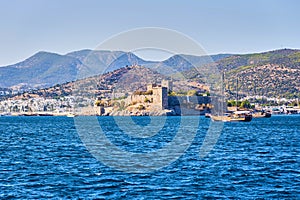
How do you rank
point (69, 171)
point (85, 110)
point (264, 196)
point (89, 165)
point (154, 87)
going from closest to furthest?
point (264, 196) → point (69, 171) → point (89, 165) → point (154, 87) → point (85, 110)

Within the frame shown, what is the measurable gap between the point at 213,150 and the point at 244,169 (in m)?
10.6

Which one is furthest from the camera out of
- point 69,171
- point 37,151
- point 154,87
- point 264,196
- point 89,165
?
point 154,87

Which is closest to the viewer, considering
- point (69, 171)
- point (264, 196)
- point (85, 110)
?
point (264, 196)

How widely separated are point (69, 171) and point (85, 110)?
558ft

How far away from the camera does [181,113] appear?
172500 mm

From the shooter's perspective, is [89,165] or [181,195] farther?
[89,165]

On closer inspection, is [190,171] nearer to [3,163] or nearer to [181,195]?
[181,195]

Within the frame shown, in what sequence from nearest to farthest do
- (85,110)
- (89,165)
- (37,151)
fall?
(89,165) → (37,151) → (85,110)

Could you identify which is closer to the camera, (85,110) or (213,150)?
(213,150)

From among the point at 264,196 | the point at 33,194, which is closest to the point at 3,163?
the point at 33,194

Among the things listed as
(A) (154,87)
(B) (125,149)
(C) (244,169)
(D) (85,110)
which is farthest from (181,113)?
(C) (244,169)

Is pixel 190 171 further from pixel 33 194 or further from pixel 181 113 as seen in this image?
pixel 181 113

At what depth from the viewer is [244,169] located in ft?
89.3

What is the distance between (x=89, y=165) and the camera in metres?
28.8
